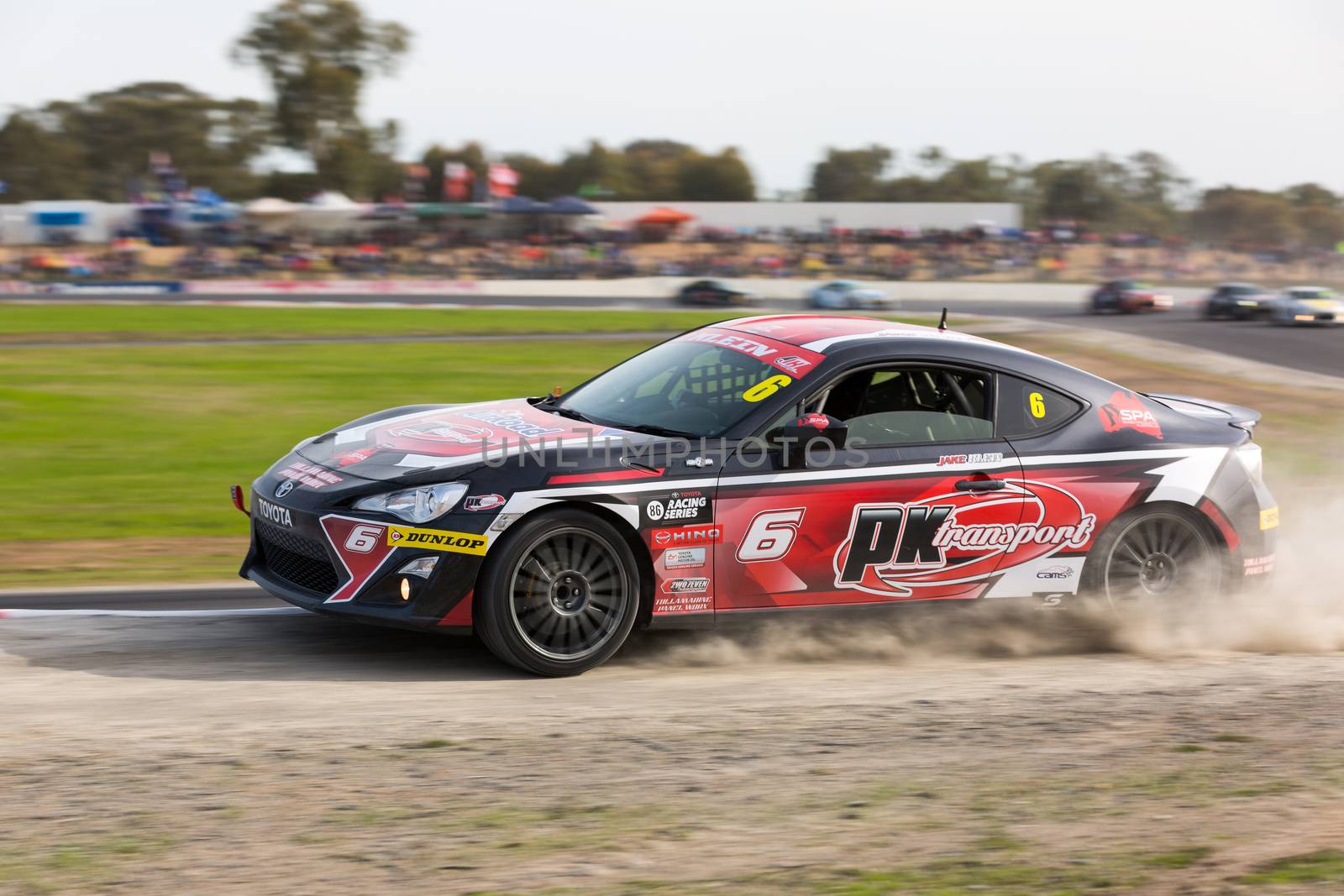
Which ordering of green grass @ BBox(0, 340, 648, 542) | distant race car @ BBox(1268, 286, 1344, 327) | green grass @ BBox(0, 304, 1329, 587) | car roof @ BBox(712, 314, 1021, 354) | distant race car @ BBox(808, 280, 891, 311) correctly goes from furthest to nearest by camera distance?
distant race car @ BBox(808, 280, 891, 311)
distant race car @ BBox(1268, 286, 1344, 327)
green grass @ BBox(0, 340, 648, 542)
green grass @ BBox(0, 304, 1329, 587)
car roof @ BBox(712, 314, 1021, 354)

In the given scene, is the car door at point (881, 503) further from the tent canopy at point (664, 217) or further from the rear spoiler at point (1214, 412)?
the tent canopy at point (664, 217)

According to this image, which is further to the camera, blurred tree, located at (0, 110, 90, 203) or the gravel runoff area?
blurred tree, located at (0, 110, 90, 203)

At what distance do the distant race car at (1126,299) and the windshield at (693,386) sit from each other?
38053 millimetres

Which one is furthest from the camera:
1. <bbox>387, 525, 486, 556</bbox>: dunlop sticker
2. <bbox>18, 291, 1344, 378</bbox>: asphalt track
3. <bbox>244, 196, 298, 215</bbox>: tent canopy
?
<bbox>244, 196, 298, 215</bbox>: tent canopy

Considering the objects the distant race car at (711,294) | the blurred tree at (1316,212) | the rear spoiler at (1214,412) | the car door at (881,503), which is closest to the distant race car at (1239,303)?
the distant race car at (711,294)

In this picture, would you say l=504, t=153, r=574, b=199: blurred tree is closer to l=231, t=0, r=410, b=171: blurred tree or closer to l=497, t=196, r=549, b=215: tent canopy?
l=231, t=0, r=410, b=171: blurred tree

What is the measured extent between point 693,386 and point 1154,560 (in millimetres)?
2355

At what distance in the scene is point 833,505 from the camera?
562 cm

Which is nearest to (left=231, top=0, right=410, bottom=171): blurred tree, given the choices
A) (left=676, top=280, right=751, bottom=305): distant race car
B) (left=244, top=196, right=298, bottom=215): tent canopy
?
(left=244, top=196, right=298, bottom=215): tent canopy

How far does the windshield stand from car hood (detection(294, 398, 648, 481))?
0.21 meters

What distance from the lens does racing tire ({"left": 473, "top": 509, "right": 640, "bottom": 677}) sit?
5.20 m

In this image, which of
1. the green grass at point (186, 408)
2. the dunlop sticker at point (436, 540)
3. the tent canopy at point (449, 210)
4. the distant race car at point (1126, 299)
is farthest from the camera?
the tent canopy at point (449, 210)

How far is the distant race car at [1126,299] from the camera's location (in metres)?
41.8

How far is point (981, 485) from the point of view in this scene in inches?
231
